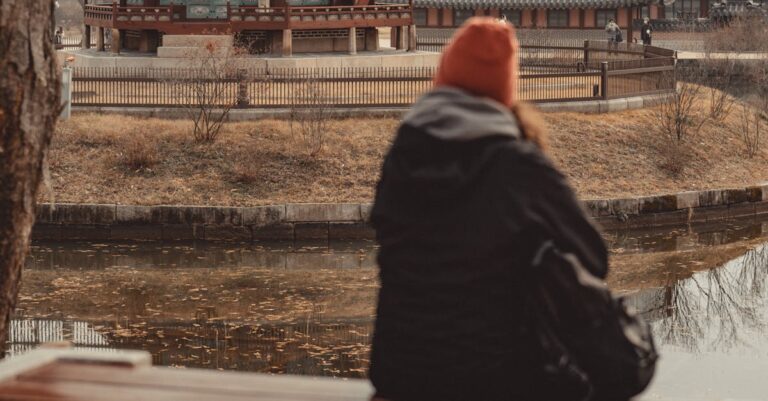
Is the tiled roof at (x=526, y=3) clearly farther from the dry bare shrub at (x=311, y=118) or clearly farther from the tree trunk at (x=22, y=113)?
the tree trunk at (x=22, y=113)

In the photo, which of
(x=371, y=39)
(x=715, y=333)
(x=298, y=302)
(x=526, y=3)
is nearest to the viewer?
(x=715, y=333)

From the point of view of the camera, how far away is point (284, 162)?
87.8ft

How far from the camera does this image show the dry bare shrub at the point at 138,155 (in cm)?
2611

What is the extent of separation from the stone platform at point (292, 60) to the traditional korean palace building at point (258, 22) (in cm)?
63

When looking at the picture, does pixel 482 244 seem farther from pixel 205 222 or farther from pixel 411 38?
pixel 411 38

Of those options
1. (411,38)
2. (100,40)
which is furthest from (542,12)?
(100,40)

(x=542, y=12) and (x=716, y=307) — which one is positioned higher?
(x=542, y=12)

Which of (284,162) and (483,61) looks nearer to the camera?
(483,61)

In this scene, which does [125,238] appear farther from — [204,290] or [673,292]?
[673,292]

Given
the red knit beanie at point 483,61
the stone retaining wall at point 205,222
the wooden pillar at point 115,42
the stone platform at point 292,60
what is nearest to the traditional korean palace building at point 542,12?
the stone platform at point 292,60

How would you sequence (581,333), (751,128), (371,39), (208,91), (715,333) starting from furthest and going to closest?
(371,39)
(751,128)
(208,91)
(715,333)
(581,333)

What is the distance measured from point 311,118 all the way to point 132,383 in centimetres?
2246

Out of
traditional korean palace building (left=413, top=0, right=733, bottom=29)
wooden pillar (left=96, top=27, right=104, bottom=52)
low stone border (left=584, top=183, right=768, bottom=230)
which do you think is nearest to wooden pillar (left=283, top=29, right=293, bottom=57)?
wooden pillar (left=96, top=27, right=104, bottom=52)

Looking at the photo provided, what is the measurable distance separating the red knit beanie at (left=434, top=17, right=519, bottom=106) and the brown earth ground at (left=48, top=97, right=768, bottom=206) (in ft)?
66.7
